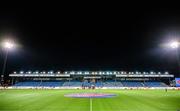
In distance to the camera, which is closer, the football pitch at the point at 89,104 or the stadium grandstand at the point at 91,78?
the football pitch at the point at 89,104

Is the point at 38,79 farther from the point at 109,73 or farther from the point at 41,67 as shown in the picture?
the point at 109,73

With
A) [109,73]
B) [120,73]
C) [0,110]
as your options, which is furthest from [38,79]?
[0,110]

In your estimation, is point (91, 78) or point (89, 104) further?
point (91, 78)

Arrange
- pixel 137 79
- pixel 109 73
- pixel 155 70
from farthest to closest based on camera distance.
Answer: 1. pixel 155 70
2. pixel 137 79
3. pixel 109 73

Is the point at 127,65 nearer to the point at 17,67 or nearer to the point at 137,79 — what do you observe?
the point at 137,79

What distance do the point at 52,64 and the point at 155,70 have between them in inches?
2567

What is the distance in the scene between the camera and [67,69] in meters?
98.9

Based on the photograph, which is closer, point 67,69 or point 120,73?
point 120,73

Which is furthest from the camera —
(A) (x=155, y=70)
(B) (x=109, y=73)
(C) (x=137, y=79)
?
(A) (x=155, y=70)

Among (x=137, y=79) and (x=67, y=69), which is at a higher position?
(x=67, y=69)

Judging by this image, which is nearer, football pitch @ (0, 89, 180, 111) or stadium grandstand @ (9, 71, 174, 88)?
football pitch @ (0, 89, 180, 111)

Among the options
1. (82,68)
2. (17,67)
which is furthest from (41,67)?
(82,68)

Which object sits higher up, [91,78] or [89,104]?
[91,78]

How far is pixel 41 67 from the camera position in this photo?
101 meters
